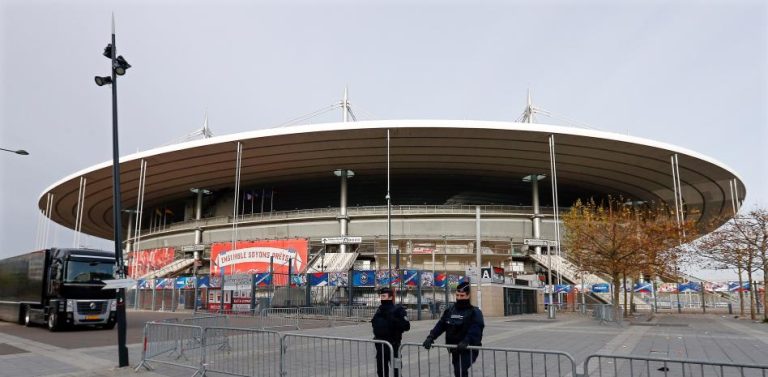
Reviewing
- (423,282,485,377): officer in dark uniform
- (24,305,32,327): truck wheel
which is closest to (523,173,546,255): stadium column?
(24,305,32,327): truck wheel

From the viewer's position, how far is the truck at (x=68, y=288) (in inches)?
768

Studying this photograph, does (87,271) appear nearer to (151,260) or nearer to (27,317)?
(27,317)

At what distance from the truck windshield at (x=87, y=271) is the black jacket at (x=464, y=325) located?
17.7m

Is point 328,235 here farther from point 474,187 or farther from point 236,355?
point 236,355

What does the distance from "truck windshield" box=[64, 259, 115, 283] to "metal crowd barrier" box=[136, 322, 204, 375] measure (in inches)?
428

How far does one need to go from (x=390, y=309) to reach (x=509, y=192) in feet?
177

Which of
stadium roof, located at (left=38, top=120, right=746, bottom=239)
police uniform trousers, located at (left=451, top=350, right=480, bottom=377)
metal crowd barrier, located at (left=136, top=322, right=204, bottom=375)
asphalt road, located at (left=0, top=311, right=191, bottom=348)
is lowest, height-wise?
asphalt road, located at (left=0, top=311, right=191, bottom=348)

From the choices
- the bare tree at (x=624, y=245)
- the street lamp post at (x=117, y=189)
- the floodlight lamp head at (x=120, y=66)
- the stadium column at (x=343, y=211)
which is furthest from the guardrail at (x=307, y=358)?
the stadium column at (x=343, y=211)

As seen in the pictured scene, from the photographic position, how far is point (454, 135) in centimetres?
4362

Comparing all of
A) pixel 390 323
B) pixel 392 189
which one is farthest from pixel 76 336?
pixel 392 189

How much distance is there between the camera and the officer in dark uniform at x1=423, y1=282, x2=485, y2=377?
252 inches

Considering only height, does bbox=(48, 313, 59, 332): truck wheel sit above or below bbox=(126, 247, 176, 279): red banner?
below

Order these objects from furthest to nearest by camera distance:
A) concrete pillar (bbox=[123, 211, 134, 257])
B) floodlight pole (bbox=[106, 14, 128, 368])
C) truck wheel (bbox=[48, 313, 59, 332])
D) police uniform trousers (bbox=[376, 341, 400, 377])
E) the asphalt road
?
concrete pillar (bbox=[123, 211, 134, 257]) → truck wheel (bbox=[48, 313, 59, 332]) → the asphalt road → floodlight pole (bbox=[106, 14, 128, 368]) → police uniform trousers (bbox=[376, 341, 400, 377])

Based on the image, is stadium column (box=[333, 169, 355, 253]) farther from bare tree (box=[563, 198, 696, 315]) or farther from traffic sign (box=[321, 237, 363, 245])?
bare tree (box=[563, 198, 696, 315])
